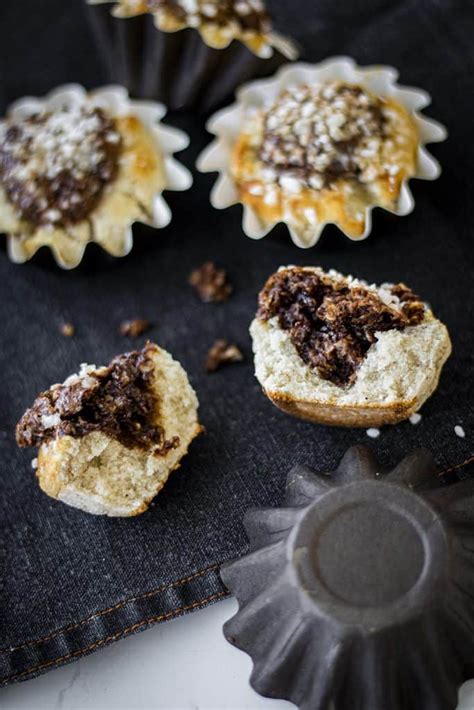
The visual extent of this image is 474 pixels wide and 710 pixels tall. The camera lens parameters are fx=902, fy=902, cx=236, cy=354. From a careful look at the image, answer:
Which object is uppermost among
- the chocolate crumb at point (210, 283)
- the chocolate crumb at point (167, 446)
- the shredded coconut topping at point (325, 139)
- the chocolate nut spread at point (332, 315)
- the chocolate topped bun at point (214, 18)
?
the chocolate topped bun at point (214, 18)

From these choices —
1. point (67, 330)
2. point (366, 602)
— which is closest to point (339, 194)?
point (67, 330)

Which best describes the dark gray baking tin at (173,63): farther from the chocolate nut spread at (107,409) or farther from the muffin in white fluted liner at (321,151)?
the chocolate nut spread at (107,409)

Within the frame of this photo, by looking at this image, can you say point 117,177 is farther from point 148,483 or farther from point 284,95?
point 148,483

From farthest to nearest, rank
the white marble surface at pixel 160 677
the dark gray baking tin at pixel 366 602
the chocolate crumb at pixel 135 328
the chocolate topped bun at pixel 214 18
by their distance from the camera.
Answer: the chocolate topped bun at pixel 214 18 < the chocolate crumb at pixel 135 328 < the white marble surface at pixel 160 677 < the dark gray baking tin at pixel 366 602

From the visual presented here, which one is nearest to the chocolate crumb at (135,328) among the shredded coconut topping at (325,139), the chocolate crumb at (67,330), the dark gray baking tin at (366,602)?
the chocolate crumb at (67,330)

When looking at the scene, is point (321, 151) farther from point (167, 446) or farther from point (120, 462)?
point (120, 462)
